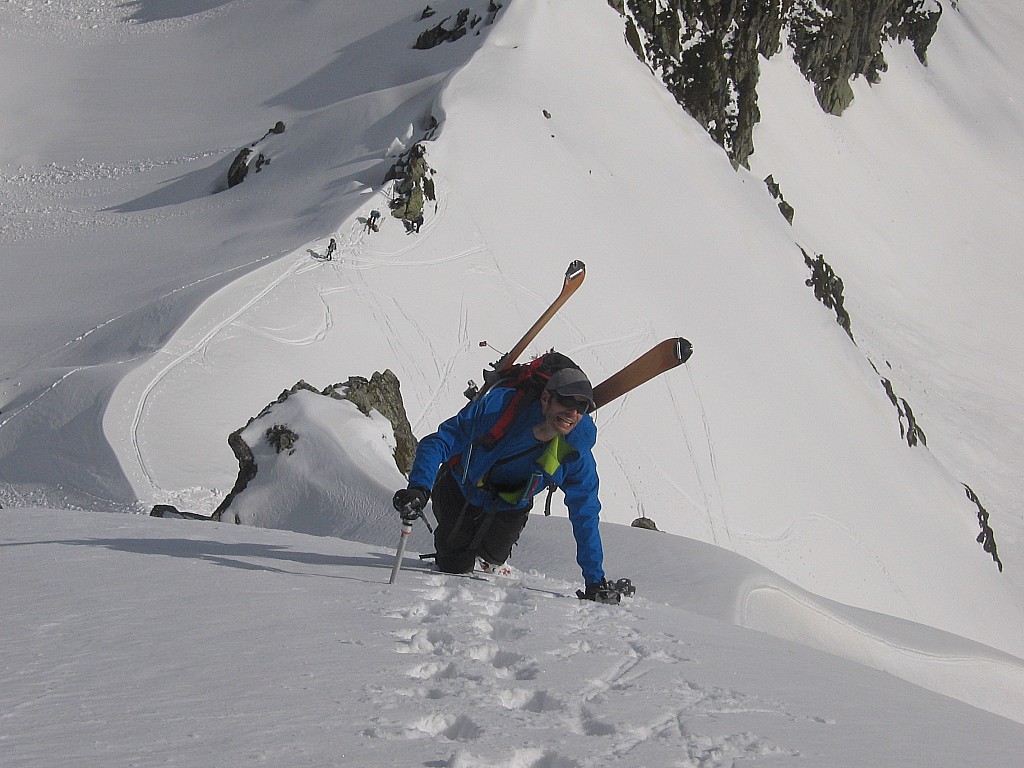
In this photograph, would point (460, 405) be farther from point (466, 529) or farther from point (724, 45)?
point (724, 45)

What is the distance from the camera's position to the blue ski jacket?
4469mm

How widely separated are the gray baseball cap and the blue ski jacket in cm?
33

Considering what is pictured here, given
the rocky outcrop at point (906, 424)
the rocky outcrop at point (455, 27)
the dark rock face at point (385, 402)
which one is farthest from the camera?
the rocky outcrop at point (455, 27)

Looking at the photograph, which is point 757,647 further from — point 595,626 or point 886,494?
point 886,494

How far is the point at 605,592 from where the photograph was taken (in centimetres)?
455

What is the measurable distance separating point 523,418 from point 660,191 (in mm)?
21175

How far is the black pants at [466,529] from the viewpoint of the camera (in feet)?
15.9

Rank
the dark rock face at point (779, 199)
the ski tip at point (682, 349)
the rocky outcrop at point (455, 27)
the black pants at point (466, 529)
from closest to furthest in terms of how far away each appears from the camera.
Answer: the black pants at point (466, 529), the ski tip at point (682, 349), the rocky outcrop at point (455, 27), the dark rock face at point (779, 199)

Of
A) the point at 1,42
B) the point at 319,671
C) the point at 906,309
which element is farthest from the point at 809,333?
the point at 1,42

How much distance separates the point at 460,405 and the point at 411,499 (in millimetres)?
9671

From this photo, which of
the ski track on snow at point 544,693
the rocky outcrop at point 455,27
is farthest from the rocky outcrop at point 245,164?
the ski track on snow at point 544,693

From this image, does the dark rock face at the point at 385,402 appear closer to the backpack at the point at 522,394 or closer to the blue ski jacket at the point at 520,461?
the blue ski jacket at the point at 520,461

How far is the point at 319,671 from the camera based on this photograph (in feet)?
9.86

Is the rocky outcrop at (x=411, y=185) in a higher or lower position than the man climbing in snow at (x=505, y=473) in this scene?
higher
